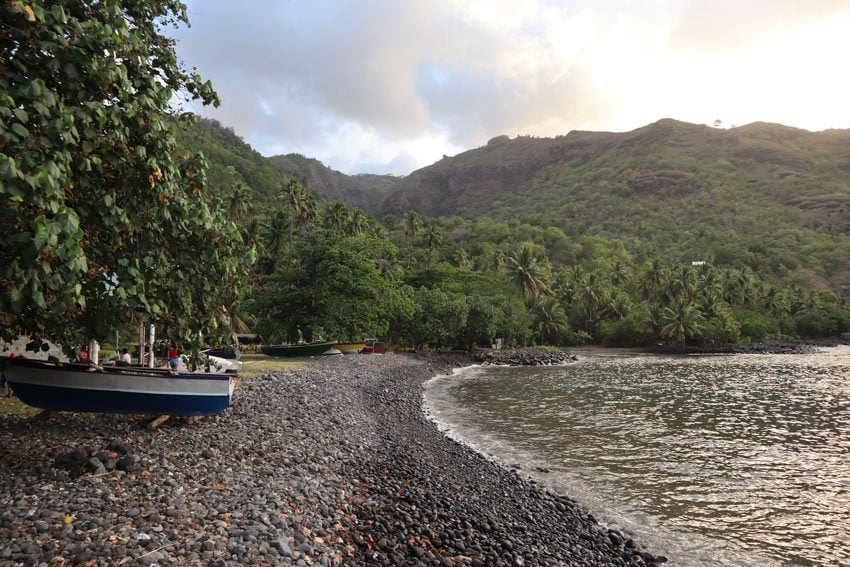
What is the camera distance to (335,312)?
39.6 m

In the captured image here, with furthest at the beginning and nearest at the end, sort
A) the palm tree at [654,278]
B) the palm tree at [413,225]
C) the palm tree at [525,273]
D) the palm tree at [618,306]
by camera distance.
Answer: the palm tree at [413,225]
the palm tree at [654,278]
the palm tree at [618,306]
the palm tree at [525,273]

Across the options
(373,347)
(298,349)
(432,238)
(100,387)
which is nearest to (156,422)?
(100,387)

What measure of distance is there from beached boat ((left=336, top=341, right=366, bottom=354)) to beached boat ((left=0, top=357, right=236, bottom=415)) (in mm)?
32047

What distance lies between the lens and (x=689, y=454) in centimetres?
1709

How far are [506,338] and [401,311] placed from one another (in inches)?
1262

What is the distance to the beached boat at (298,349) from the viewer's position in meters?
38.2

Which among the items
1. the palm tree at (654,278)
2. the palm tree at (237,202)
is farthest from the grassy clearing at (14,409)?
the palm tree at (654,278)

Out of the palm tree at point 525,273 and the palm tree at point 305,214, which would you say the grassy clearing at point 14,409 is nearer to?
the palm tree at point 305,214

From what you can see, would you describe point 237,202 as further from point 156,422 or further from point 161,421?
point 156,422

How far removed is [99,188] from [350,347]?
38.6 m

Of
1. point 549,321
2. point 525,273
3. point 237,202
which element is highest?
point 237,202

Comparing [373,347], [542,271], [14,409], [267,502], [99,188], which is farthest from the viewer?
[542,271]

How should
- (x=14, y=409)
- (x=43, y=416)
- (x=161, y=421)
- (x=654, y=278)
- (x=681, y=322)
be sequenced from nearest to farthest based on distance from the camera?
1. (x=43, y=416)
2. (x=161, y=421)
3. (x=14, y=409)
4. (x=681, y=322)
5. (x=654, y=278)

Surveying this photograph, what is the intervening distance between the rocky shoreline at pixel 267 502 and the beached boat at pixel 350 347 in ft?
93.1
